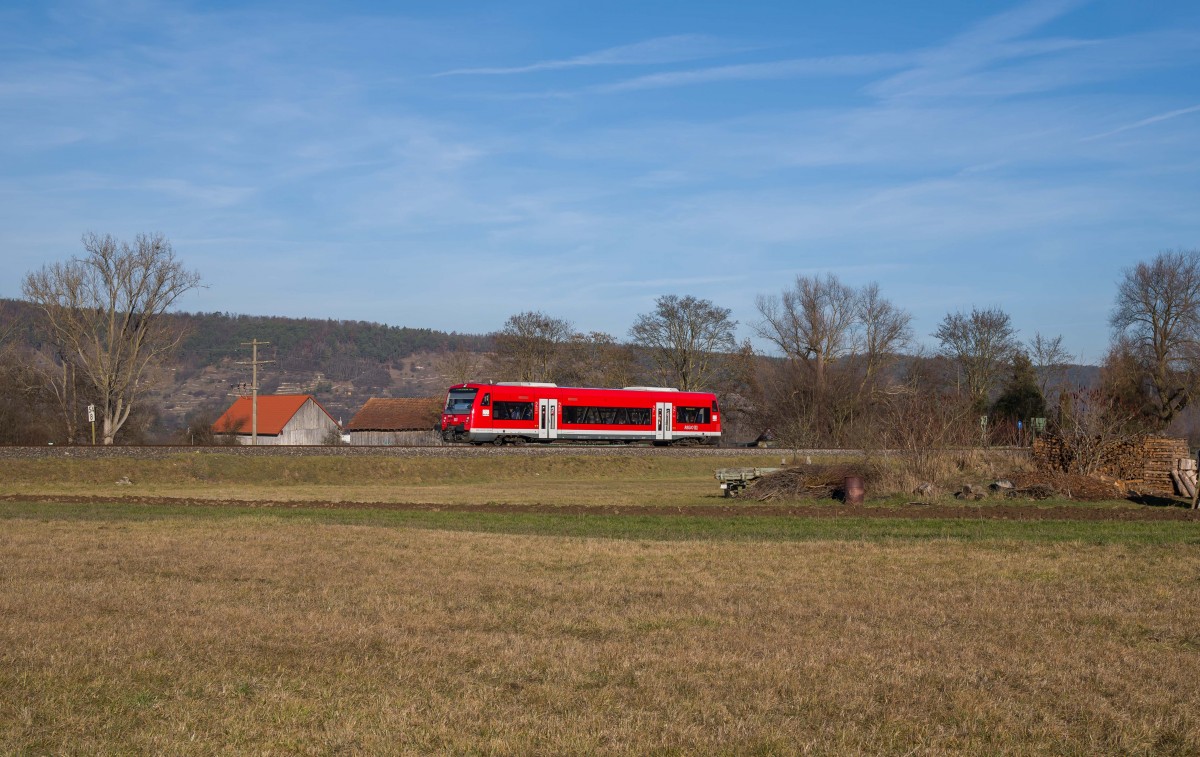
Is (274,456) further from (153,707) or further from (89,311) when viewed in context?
(153,707)

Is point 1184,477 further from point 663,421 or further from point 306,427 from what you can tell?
point 306,427

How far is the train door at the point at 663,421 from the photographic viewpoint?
2222 inches

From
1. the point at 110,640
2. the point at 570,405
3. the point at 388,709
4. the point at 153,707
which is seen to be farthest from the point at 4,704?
the point at 570,405

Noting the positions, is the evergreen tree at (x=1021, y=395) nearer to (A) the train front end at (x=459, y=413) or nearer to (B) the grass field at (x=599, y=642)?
(A) the train front end at (x=459, y=413)

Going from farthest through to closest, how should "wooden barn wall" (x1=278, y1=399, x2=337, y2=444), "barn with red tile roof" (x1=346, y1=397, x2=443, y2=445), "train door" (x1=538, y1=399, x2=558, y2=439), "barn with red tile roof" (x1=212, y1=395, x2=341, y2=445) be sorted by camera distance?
"wooden barn wall" (x1=278, y1=399, x2=337, y2=444) → "barn with red tile roof" (x1=212, y1=395, x2=341, y2=445) → "barn with red tile roof" (x1=346, y1=397, x2=443, y2=445) → "train door" (x1=538, y1=399, x2=558, y2=439)

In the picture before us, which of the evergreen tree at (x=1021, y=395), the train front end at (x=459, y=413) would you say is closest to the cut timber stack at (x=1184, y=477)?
the train front end at (x=459, y=413)

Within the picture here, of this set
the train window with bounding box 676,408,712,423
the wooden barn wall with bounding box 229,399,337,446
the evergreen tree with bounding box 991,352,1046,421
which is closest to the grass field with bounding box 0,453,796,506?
the train window with bounding box 676,408,712,423

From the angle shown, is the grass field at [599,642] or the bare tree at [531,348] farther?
the bare tree at [531,348]

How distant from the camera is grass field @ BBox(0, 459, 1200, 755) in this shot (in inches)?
257

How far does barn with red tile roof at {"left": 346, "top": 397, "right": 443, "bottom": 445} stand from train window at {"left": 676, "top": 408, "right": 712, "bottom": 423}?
98.0ft

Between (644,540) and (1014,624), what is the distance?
806 centimetres

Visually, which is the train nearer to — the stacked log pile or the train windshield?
the train windshield

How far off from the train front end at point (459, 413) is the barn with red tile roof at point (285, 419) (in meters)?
44.5

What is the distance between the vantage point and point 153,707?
7.01m
